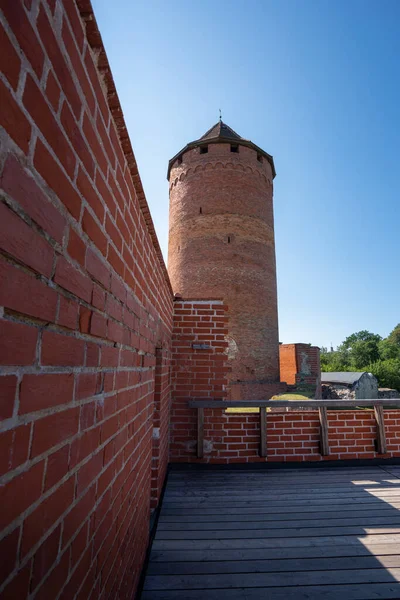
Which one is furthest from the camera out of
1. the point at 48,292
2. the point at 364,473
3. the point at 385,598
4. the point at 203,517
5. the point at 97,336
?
the point at 364,473

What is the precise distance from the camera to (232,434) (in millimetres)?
4340

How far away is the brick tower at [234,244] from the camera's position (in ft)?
44.3

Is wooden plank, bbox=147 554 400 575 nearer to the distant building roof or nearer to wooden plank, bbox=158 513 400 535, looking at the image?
wooden plank, bbox=158 513 400 535

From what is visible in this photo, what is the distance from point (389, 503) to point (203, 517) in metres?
1.86

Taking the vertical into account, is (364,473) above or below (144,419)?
below

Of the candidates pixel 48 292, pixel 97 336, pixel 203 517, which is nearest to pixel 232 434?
pixel 203 517

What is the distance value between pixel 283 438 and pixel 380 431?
1.35m

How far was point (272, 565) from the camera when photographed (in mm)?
2252

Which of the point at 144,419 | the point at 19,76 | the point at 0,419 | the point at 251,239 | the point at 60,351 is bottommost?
the point at 144,419

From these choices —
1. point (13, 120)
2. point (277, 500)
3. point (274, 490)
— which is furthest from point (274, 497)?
point (13, 120)

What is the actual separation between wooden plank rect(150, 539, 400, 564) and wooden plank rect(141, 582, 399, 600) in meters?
0.31

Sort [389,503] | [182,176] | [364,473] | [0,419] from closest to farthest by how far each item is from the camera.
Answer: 1. [0,419]
2. [389,503]
3. [364,473]
4. [182,176]

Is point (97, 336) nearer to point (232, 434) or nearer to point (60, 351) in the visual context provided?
point (60, 351)

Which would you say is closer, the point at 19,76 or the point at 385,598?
the point at 19,76
